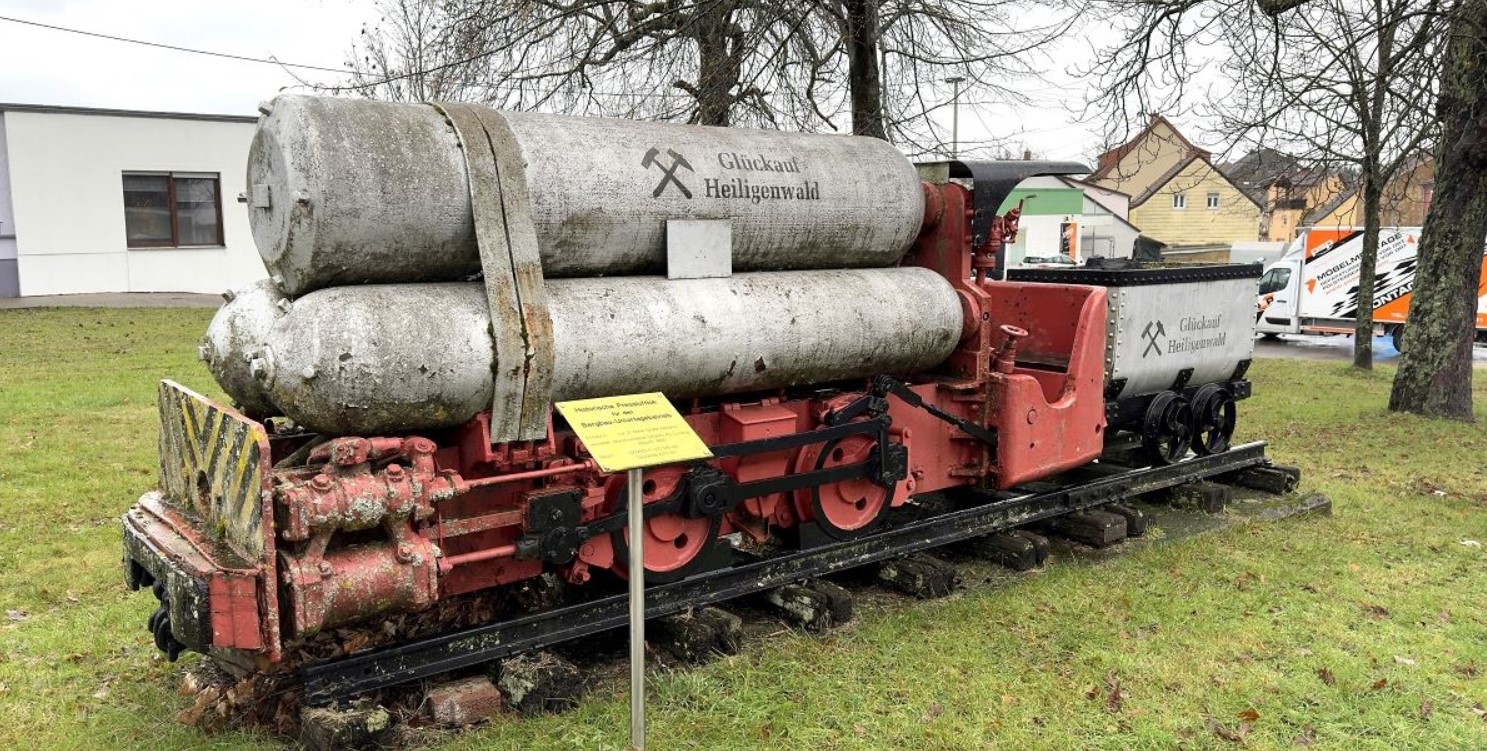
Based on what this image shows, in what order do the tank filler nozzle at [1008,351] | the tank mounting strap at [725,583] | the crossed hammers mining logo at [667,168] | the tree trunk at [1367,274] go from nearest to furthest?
the tank mounting strap at [725,583]
the crossed hammers mining logo at [667,168]
the tank filler nozzle at [1008,351]
the tree trunk at [1367,274]

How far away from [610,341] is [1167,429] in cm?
490

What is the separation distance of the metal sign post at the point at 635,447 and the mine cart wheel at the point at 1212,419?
5.51 m

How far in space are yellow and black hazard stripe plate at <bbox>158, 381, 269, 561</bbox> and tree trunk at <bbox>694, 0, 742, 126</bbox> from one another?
6.89m

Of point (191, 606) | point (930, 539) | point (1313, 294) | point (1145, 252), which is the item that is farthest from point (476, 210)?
point (1313, 294)

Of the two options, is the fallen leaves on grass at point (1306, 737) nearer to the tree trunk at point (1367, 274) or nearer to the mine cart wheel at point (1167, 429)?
the mine cart wheel at point (1167, 429)

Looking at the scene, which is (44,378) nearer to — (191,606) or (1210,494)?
(191,606)

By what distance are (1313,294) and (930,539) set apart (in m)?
21.0

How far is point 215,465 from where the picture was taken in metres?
4.49

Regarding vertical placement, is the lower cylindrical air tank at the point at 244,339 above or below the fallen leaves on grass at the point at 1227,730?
above

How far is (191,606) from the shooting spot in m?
4.00

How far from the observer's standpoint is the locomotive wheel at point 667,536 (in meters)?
5.20

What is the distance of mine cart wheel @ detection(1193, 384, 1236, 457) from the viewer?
8305mm

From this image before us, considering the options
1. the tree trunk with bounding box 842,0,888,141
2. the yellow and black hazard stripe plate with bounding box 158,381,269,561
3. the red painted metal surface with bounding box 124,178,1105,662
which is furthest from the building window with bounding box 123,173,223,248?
the red painted metal surface with bounding box 124,178,1105,662

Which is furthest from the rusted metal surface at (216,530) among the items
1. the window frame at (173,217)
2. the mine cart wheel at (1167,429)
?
the window frame at (173,217)
